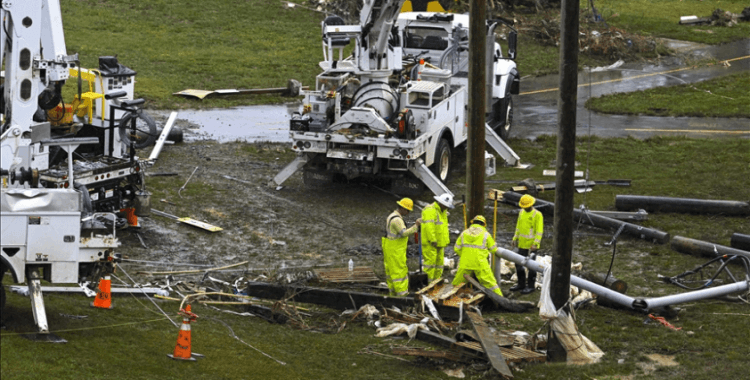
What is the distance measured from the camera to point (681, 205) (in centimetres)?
1992

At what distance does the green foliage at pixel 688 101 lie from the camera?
97.0ft

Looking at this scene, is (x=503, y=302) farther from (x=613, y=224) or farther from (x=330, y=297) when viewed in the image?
(x=613, y=224)

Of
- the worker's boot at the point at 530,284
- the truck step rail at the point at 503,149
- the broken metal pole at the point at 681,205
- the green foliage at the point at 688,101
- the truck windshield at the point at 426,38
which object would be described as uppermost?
the truck windshield at the point at 426,38

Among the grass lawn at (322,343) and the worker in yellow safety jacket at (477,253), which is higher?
the worker in yellow safety jacket at (477,253)

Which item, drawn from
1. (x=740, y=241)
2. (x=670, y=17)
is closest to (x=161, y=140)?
(x=740, y=241)

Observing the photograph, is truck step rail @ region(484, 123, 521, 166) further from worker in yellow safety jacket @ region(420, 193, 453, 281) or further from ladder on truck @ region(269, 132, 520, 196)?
worker in yellow safety jacket @ region(420, 193, 453, 281)

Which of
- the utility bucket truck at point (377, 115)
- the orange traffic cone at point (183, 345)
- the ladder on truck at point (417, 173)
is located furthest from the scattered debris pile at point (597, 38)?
the orange traffic cone at point (183, 345)

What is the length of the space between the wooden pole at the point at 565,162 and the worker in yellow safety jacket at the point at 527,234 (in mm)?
3221

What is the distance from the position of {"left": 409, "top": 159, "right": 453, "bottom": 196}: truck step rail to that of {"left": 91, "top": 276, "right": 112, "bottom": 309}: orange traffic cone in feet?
27.0

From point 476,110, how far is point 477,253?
2095mm

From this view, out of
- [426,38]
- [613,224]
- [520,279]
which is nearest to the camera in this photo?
[520,279]

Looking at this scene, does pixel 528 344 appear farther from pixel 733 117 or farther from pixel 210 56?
pixel 210 56

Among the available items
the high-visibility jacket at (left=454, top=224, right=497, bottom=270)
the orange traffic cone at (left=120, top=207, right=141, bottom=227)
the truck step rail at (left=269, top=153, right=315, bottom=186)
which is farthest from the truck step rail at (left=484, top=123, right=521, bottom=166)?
the high-visibility jacket at (left=454, top=224, right=497, bottom=270)

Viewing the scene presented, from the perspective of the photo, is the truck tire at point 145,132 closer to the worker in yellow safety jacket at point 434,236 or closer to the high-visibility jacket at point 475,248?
the worker in yellow safety jacket at point 434,236
